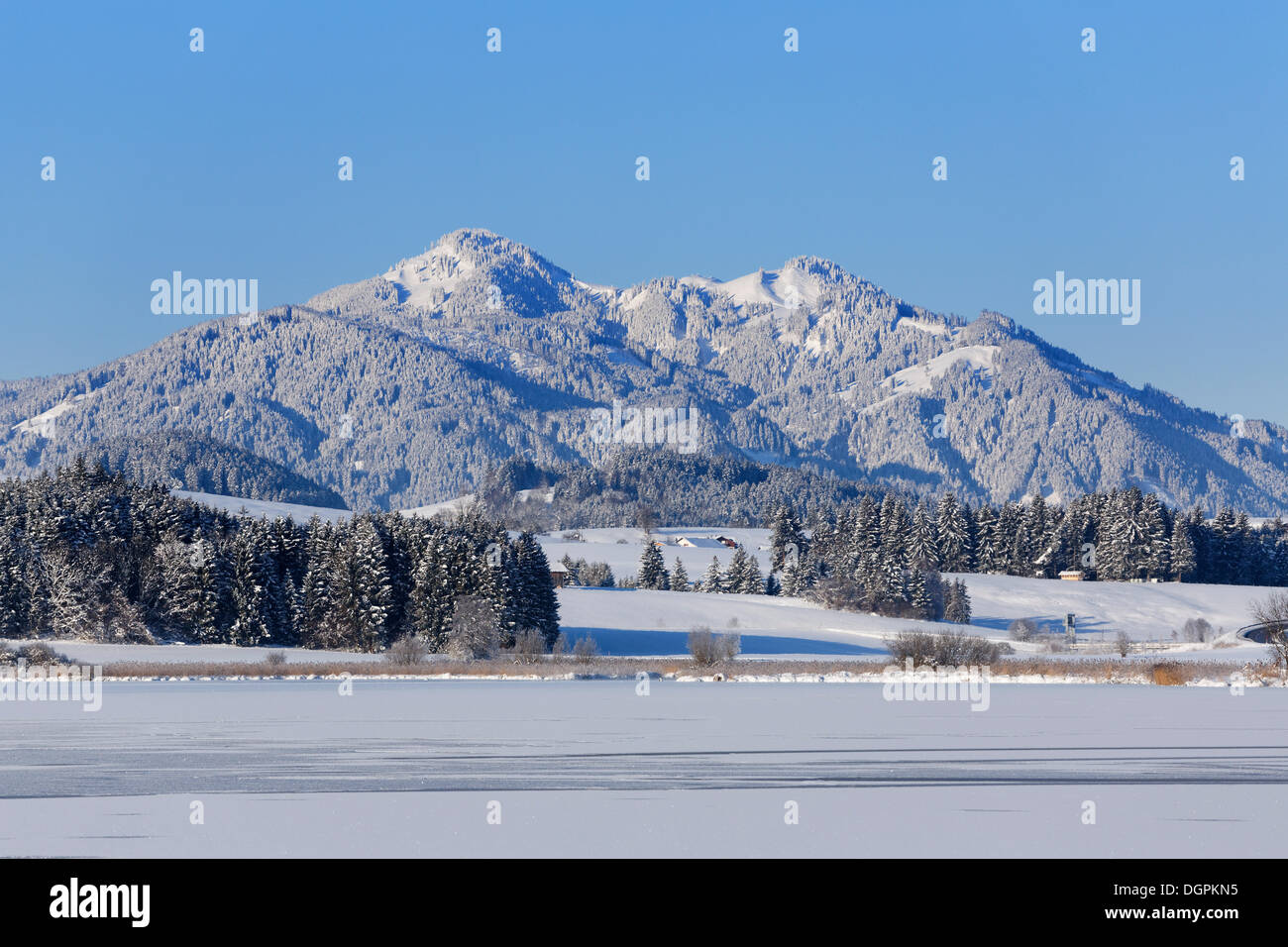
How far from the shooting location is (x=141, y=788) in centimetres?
2130

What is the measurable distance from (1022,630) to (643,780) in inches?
3672

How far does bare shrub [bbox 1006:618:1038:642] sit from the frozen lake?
6734 cm

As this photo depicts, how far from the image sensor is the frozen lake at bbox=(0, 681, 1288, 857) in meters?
17.0

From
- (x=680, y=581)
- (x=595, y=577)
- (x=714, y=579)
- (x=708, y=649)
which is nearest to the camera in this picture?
(x=708, y=649)

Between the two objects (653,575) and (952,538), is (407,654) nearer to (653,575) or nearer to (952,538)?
(653,575)

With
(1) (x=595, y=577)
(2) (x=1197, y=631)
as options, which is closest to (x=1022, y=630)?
(2) (x=1197, y=631)

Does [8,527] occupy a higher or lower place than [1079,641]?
higher

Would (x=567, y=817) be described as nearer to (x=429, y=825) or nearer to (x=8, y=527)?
(x=429, y=825)

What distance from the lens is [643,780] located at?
74.4 ft

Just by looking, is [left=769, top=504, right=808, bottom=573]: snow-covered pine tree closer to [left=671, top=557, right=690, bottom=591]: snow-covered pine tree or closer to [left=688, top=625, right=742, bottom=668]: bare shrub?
[left=671, top=557, right=690, bottom=591]: snow-covered pine tree

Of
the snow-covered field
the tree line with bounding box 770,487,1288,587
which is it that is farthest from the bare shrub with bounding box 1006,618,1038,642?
the tree line with bounding box 770,487,1288,587

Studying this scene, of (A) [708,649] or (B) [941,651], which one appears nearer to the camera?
(B) [941,651]
